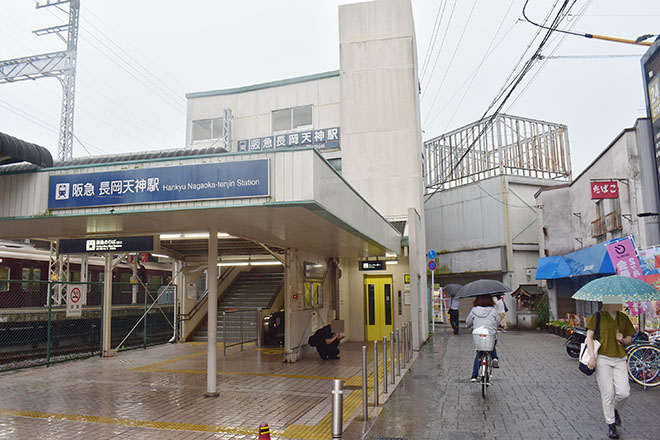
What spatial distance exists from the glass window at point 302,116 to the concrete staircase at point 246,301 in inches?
252

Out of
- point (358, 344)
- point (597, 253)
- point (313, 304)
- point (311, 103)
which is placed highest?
point (311, 103)

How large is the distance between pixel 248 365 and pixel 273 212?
6.48m

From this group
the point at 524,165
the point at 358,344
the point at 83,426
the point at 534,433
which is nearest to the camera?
the point at 534,433

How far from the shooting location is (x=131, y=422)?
7250mm

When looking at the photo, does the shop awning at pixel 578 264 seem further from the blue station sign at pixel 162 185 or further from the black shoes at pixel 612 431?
the blue station sign at pixel 162 185

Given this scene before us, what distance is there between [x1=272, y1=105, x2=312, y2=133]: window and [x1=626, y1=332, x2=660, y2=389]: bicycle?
16.0 meters

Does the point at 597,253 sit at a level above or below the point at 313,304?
above

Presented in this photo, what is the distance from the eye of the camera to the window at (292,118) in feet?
73.5

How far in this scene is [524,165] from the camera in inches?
1077

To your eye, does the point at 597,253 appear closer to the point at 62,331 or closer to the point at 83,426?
the point at 83,426

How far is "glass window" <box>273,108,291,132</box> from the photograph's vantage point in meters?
22.7

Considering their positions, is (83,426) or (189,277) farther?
(189,277)

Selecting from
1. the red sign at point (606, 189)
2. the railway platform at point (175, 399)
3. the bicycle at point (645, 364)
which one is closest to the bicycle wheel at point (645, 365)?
the bicycle at point (645, 364)

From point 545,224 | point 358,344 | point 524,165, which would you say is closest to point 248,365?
point 358,344
